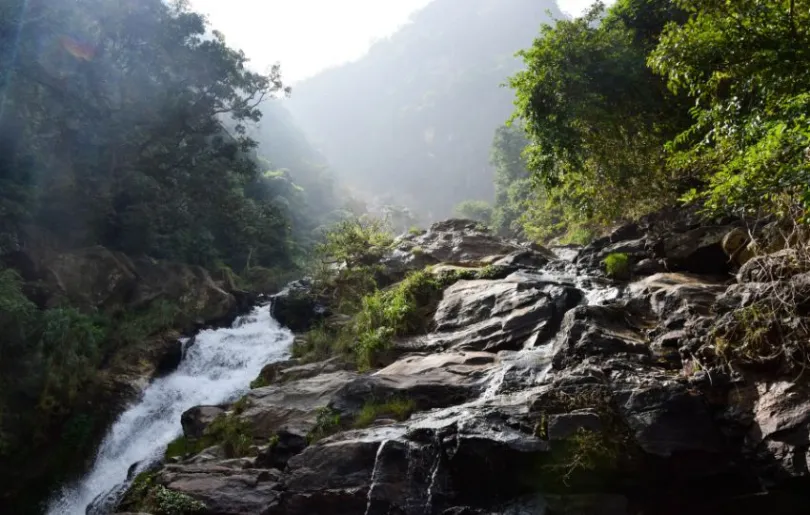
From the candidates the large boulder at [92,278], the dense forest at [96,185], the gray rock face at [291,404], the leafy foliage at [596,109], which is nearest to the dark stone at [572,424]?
the gray rock face at [291,404]

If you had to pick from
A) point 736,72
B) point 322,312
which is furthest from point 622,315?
point 322,312

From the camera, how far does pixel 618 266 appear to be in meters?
12.7

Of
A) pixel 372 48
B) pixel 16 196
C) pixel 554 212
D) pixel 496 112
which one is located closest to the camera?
pixel 16 196

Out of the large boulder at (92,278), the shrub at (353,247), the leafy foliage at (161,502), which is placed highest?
the shrub at (353,247)

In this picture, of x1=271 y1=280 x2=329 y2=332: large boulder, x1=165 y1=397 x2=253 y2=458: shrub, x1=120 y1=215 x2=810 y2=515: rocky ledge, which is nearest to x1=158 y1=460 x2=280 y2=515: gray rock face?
x1=120 y1=215 x2=810 y2=515: rocky ledge

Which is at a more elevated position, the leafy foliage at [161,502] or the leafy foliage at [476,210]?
the leafy foliage at [476,210]

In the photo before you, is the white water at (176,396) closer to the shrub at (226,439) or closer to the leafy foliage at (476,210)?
the shrub at (226,439)

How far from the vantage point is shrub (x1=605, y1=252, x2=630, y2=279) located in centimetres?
1262

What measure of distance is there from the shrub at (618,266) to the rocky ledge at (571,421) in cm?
197

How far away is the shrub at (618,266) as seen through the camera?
12625 millimetres

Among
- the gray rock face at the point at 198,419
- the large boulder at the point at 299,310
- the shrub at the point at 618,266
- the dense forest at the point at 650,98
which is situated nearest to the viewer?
the dense forest at the point at 650,98

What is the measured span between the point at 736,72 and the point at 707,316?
11.0ft

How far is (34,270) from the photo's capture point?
16875mm

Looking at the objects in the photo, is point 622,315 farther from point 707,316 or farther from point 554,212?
point 554,212
